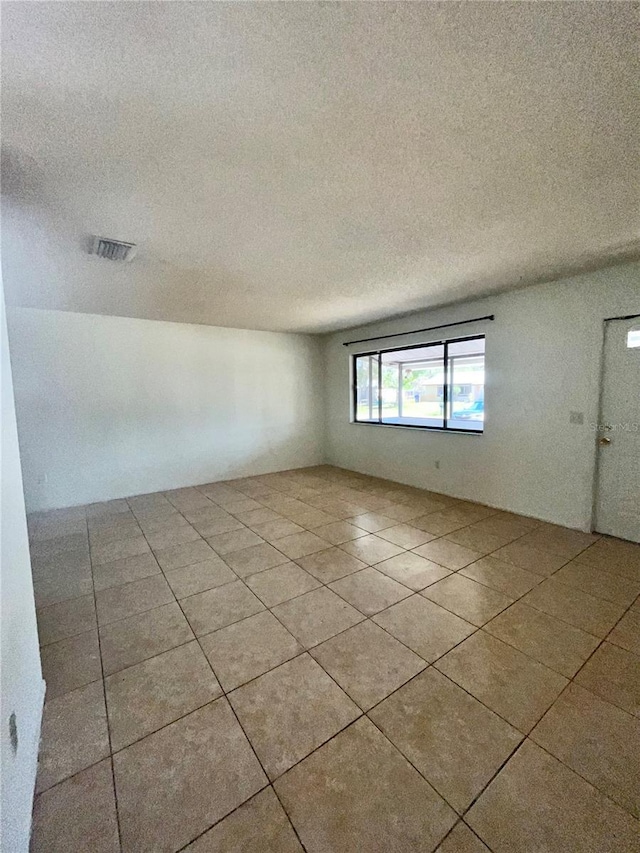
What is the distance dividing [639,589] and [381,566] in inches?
72.2

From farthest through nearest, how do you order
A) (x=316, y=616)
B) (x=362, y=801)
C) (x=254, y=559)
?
(x=254, y=559), (x=316, y=616), (x=362, y=801)

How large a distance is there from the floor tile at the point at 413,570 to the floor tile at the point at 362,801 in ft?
4.05

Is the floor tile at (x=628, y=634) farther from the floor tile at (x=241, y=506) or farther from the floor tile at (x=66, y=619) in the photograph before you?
the floor tile at (x=241, y=506)

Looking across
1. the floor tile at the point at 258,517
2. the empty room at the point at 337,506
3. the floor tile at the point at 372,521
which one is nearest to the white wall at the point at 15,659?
the empty room at the point at 337,506

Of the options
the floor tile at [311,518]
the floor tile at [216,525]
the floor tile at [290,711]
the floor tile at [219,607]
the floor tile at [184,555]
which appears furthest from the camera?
the floor tile at [311,518]

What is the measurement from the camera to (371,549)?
306 centimetres

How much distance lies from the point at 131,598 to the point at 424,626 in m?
2.06

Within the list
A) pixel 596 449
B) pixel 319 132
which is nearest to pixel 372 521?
pixel 596 449

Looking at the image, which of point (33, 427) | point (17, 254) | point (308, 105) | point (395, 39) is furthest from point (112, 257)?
point (33, 427)

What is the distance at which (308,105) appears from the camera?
1280mm

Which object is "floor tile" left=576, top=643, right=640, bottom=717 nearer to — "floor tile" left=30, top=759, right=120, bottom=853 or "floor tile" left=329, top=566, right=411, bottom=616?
"floor tile" left=329, top=566, right=411, bottom=616

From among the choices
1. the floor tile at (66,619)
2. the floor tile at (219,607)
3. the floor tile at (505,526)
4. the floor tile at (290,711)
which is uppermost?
the floor tile at (505,526)

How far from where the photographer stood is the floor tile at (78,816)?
1.07 metres

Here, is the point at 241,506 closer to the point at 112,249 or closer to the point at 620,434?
the point at 112,249
